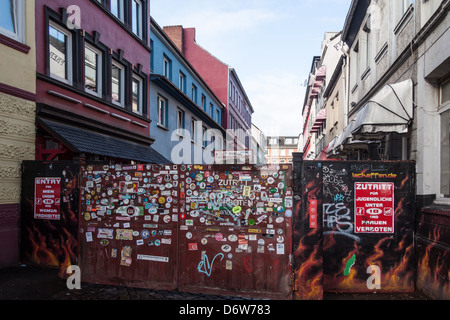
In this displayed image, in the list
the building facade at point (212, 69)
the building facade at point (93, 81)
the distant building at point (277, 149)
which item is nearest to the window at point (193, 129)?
the building facade at point (93, 81)

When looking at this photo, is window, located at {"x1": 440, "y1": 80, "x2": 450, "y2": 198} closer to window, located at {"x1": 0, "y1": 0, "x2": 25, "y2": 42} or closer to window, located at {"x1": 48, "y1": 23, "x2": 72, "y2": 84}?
window, located at {"x1": 0, "y1": 0, "x2": 25, "y2": 42}

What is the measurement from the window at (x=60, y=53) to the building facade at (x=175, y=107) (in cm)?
528

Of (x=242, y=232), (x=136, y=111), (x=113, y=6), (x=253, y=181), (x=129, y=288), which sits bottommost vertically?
(x=129, y=288)

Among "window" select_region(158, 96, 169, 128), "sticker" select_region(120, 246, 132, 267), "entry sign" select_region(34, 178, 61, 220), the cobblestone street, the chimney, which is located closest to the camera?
the cobblestone street

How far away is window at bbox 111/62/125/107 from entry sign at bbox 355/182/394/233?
9.13m

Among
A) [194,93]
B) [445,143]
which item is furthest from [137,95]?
[445,143]

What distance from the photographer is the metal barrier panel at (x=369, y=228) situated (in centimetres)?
513

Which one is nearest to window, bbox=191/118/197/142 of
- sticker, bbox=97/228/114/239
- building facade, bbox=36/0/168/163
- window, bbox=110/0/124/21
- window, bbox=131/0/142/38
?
building facade, bbox=36/0/168/163

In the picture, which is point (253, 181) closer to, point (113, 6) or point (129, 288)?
point (129, 288)

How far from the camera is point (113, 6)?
38.2 ft

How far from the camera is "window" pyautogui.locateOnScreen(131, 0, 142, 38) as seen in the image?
43.0 ft

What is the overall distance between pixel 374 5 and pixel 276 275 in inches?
356

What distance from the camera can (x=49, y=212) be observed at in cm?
652
